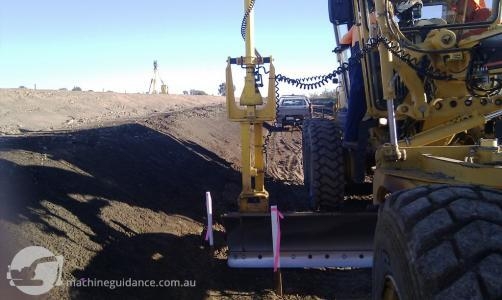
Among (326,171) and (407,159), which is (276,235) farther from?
(407,159)

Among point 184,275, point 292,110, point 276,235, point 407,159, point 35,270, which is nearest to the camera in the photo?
point 407,159

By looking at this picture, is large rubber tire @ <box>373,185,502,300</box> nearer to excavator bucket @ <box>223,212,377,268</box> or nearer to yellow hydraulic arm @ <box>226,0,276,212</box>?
excavator bucket @ <box>223,212,377,268</box>

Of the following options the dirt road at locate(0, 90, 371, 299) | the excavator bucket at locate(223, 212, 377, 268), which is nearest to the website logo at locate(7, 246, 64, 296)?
the dirt road at locate(0, 90, 371, 299)

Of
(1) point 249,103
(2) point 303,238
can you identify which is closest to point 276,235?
(2) point 303,238

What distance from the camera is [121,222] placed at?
6949 mm

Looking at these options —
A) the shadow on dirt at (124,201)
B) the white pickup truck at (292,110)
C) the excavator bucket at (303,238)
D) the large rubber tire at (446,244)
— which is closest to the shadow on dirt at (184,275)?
the shadow on dirt at (124,201)

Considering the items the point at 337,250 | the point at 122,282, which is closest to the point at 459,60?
the point at 337,250

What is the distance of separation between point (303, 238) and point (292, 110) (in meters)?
19.1

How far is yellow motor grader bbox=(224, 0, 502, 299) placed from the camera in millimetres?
2207

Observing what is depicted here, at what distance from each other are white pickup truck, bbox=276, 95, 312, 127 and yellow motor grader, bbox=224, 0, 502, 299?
14.4 meters

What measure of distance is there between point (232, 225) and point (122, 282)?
1411 mm

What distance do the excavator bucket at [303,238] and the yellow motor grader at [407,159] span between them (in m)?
0.01

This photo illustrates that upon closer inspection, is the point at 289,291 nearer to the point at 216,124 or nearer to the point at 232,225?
the point at 232,225

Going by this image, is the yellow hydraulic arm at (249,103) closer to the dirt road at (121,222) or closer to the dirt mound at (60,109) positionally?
the dirt road at (121,222)
